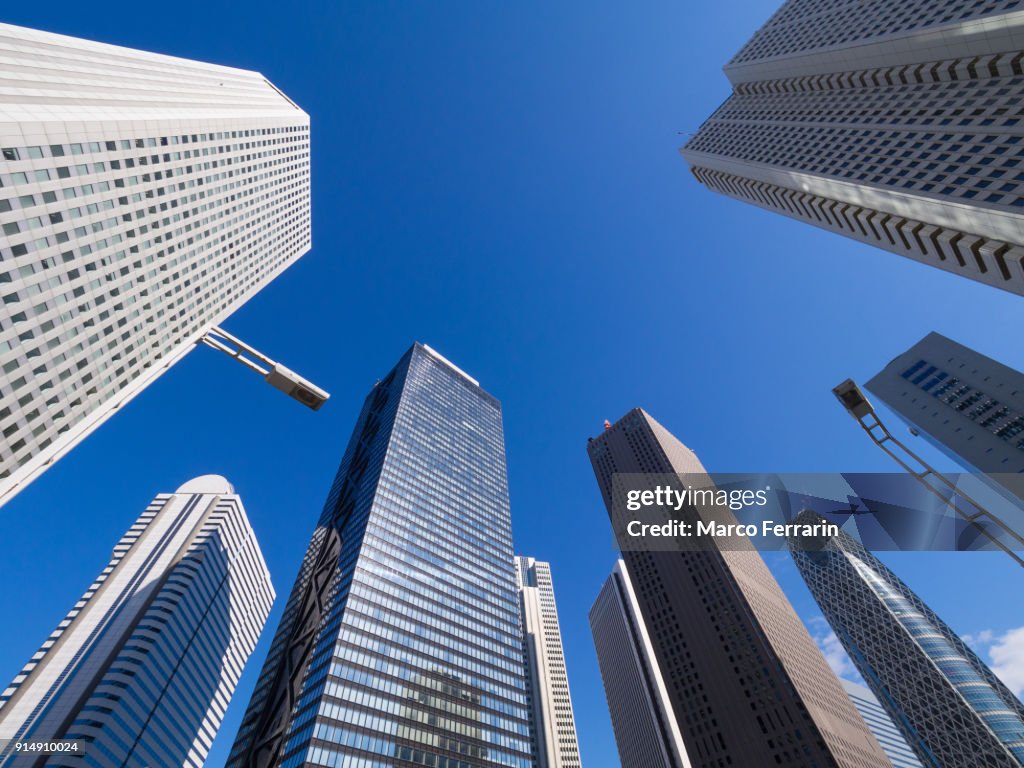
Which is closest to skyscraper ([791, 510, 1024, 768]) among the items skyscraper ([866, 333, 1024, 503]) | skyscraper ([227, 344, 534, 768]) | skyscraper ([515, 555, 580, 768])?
skyscraper ([866, 333, 1024, 503])

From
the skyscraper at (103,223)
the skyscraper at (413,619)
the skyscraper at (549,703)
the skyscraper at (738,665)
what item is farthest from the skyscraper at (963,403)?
the skyscraper at (549,703)

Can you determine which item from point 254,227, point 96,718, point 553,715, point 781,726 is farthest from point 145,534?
point 781,726

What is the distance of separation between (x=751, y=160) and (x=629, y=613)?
137194 millimetres

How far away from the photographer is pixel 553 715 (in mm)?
167625

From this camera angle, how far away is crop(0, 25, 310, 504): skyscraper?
49.8 meters

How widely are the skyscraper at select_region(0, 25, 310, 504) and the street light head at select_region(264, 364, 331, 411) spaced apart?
15430 mm

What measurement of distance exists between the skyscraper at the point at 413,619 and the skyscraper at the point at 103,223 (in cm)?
3328

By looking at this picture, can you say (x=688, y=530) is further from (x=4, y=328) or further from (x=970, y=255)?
(x=4, y=328)

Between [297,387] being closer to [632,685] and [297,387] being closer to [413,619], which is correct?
[413,619]

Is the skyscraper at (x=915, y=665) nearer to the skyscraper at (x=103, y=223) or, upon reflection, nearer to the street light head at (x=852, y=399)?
the street light head at (x=852, y=399)

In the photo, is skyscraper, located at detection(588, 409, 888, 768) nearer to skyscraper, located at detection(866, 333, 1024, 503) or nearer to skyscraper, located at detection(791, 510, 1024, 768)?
skyscraper, located at detection(791, 510, 1024, 768)

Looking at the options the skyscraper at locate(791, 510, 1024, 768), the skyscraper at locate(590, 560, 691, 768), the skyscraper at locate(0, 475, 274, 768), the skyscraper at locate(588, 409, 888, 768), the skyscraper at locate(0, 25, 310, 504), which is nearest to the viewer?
the skyscraper at locate(0, 25, 310, 504)

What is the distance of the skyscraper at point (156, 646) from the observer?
108938mm

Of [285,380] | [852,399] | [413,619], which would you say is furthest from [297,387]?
[413,619]
